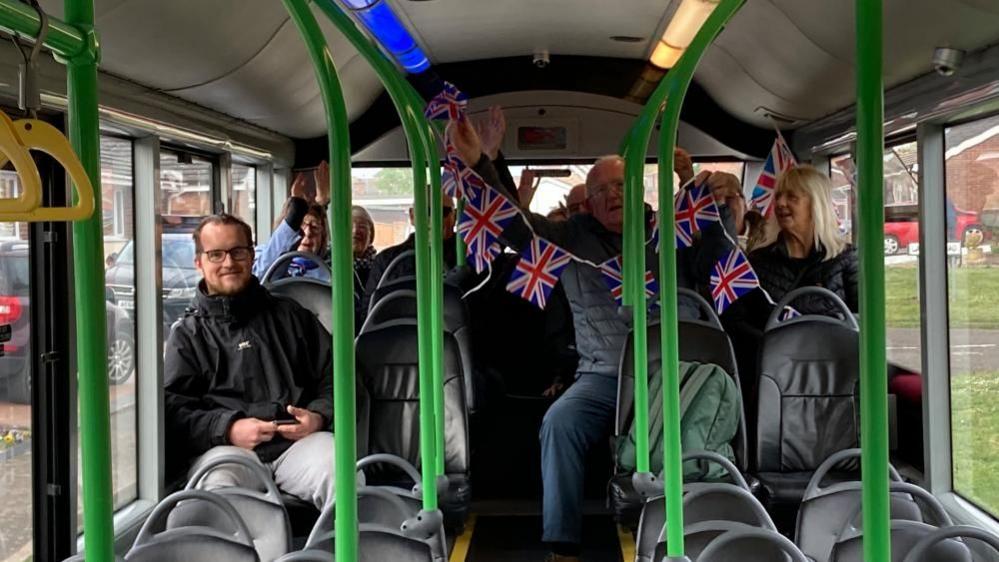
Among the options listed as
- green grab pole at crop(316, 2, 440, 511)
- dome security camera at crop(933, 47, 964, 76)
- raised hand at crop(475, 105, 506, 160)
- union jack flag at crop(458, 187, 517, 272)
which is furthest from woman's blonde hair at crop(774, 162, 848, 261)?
green grab pole at crop(316, 2, 440, 511)

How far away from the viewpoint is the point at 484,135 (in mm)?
4844

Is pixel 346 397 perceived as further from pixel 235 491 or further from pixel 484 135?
pixel 484 135

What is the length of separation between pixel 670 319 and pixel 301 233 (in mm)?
3706

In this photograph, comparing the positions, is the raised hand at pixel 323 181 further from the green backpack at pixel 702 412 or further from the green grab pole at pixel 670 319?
the green grab pole at pixel 670 319

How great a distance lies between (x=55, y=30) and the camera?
4.57 ft

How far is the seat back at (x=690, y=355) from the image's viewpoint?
14.3 feet

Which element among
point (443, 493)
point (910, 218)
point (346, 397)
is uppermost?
point (910, 218)

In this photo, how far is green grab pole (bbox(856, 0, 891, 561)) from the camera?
1.78 meters

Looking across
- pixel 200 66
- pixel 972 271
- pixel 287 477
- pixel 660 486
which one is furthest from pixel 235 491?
pixel 972 271

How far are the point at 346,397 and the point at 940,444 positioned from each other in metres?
3.65

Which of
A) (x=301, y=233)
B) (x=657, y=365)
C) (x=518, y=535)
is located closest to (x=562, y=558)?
(x=518, y=535)

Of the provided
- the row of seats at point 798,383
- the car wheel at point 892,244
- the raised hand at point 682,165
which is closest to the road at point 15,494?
the row of seats at point 798,383

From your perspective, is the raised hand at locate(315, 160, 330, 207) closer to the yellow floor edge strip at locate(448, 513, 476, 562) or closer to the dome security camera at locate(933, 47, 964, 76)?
the yellow floor edge strip at locate(448, 513, 476, 562)

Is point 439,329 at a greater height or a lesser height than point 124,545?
greater
